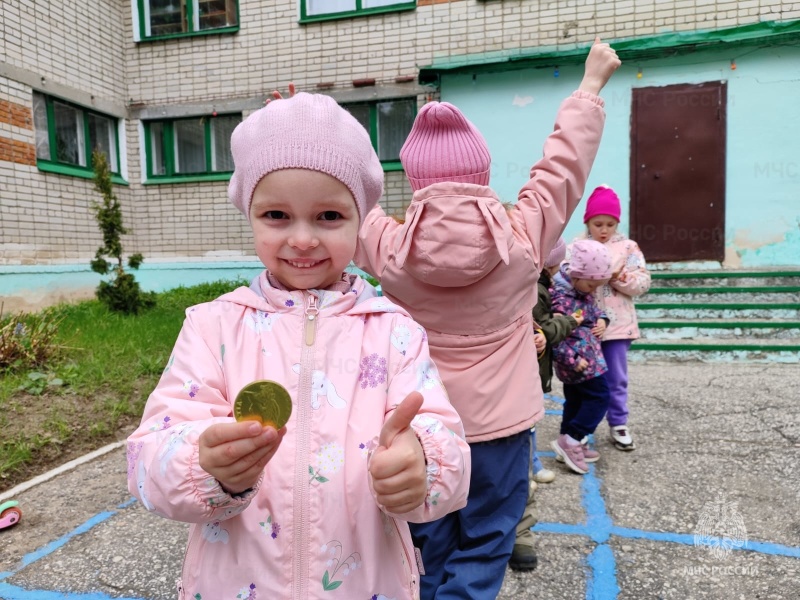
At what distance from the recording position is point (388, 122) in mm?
9414

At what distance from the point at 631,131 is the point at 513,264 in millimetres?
7263

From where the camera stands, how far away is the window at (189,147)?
1015 cm

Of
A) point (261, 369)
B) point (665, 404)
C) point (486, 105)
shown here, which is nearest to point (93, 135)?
point (486, 105)

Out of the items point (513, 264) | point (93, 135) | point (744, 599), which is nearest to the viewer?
point (513, 264)

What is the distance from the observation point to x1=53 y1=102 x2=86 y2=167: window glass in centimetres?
909

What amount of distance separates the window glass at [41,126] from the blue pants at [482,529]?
9220 millimetres

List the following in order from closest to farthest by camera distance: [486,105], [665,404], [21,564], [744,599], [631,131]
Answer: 1. [744,599]
2. [21,564]
3. [665,404]
4. [631,131]
5. [486,105]

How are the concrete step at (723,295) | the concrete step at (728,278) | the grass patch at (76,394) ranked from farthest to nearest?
the concrete step at (728,278) < the concrete step at (723,295) < the grass patch at (76,394)

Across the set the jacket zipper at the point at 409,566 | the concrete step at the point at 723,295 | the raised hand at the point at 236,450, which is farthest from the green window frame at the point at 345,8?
the raised hand at the point at 236,450

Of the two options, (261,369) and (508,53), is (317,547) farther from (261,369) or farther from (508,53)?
(508,53)

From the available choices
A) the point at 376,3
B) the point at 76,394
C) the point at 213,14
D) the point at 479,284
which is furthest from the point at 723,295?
the point at 213,14

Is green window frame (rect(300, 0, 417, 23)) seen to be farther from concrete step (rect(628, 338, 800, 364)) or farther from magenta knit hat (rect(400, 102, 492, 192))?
magenta knit hat (rect(400, 102, 492, 192))

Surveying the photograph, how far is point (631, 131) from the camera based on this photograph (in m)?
8.00

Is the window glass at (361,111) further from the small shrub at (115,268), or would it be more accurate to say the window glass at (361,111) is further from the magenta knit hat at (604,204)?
the magenta knit hat at (604,204)
